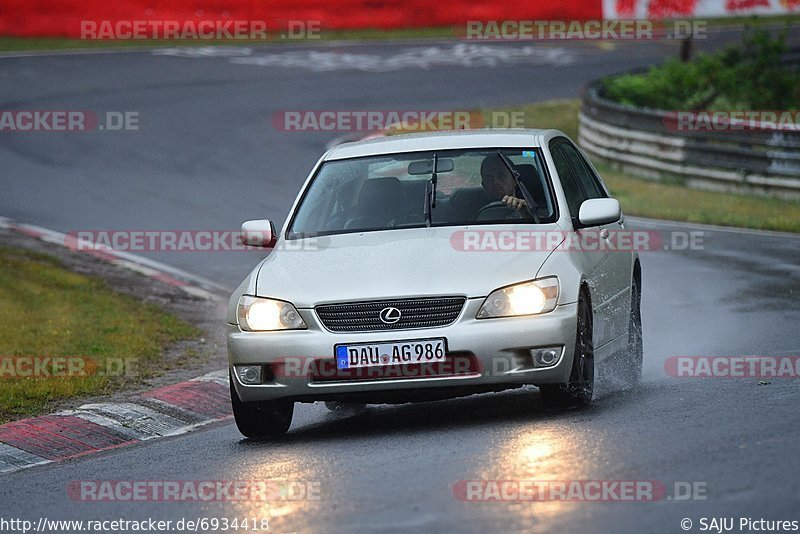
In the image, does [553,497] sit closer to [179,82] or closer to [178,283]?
[178,283]

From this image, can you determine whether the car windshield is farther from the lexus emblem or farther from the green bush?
the green bush

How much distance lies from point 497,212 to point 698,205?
40.5 ft

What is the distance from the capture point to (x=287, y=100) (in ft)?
101

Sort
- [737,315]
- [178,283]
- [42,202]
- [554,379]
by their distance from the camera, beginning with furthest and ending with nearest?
[42,202] → [178,283] → [737,315] → [554,379]

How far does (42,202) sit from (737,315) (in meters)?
11.1

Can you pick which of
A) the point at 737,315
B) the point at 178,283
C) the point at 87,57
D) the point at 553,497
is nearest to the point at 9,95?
the point at 87,57

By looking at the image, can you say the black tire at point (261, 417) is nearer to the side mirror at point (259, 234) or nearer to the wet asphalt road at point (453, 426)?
the wet asphalt road at point (453, 426)

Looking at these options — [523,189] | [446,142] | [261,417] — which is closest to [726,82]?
[446,142]

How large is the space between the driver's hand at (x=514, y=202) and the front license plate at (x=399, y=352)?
146cm

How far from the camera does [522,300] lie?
8.39 meters

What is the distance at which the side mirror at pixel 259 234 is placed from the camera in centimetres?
967

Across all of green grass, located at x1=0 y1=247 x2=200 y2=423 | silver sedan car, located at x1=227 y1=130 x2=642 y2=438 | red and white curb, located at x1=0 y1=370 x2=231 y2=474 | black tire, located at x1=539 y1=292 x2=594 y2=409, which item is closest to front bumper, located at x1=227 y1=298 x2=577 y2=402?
silver sedan car, located at x1=227 y1=130 x2=642 y2=438

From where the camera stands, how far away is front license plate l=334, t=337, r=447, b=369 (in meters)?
8.23

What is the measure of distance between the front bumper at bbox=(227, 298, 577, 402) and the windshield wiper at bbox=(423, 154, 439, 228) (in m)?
1.19
